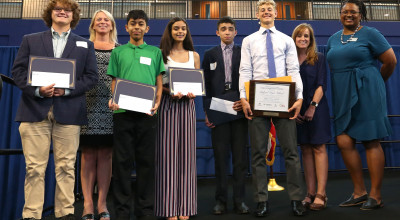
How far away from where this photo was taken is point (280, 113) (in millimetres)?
2041

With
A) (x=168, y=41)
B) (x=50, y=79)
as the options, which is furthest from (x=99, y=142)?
(x=168, y=41)

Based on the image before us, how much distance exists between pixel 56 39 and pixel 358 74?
2.17 m

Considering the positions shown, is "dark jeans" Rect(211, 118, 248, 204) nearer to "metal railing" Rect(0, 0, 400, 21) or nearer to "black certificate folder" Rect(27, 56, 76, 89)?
"black certificate folder" Rect(27, 56, 76, 89)

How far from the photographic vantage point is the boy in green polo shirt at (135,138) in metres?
1.94

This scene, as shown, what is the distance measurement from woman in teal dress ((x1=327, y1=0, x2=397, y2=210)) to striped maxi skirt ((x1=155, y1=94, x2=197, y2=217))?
46.5 inches

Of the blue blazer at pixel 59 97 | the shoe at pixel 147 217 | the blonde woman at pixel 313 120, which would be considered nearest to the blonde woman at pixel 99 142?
the blue blazer at pixel 59 97

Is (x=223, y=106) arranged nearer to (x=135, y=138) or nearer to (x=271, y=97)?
(x=271, y=97)

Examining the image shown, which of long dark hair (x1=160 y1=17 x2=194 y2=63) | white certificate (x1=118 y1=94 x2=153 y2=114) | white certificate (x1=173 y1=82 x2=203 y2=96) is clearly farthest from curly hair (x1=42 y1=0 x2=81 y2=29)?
white certificate (x1=173 y1=82 x2=203 y2=96)

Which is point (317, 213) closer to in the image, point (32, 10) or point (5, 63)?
point (5, 63)

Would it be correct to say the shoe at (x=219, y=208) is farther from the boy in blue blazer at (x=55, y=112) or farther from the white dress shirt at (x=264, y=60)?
the boy in blue blazer at (x=55, y=112)

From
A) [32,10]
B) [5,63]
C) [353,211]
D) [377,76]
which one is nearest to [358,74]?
[377,76]

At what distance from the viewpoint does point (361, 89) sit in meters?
2.27

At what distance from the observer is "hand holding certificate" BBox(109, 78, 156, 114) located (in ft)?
6.16

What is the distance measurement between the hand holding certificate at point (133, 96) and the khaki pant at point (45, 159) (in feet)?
1.17
